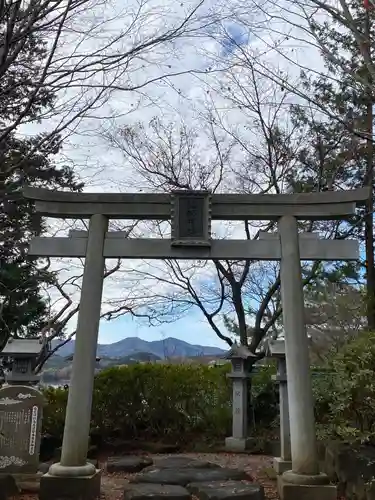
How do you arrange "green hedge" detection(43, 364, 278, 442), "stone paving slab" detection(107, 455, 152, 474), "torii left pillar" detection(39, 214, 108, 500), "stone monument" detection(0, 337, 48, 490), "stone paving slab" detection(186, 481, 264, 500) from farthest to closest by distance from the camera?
"green hedge" detection(43, 364, 278, 442) → "stone paving slab" detection(107, 455, 152, 474) → "stone monument" detection(0, 337, 48, 490) → "torii left pillar" detection(39, 214, 108, 500) → "stone paving slab" detection(186, 481, 264, 500)

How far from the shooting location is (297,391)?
659 centimetres

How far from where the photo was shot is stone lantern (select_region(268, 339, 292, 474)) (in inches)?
320

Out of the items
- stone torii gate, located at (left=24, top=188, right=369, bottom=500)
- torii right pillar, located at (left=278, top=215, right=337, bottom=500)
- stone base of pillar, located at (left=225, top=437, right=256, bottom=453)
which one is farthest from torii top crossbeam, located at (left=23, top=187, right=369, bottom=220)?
stone base of pillar, located at (left=225, top=437, right=256, bottom=453)

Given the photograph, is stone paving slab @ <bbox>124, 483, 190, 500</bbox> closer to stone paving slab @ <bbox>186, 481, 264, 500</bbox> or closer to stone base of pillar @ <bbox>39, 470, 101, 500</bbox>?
stone paving slab @ <bbox>186, 481, 264, 500</bbox>

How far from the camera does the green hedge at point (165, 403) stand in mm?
12297

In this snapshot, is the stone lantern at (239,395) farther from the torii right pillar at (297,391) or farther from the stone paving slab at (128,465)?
the torii right pillar at (297,391)

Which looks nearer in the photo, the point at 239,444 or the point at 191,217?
the point at 191,217

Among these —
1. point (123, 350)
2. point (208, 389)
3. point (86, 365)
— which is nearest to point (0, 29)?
point (86, 365)

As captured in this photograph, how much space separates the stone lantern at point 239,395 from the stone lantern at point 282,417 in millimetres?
2931

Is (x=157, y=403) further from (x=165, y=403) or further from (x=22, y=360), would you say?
(x=22, y=360)

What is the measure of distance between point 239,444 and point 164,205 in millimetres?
A: 6794

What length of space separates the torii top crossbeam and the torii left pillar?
0.28 metres

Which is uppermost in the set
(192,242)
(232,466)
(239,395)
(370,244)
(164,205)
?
(370,244)

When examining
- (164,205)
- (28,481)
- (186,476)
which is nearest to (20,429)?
(28,481)
